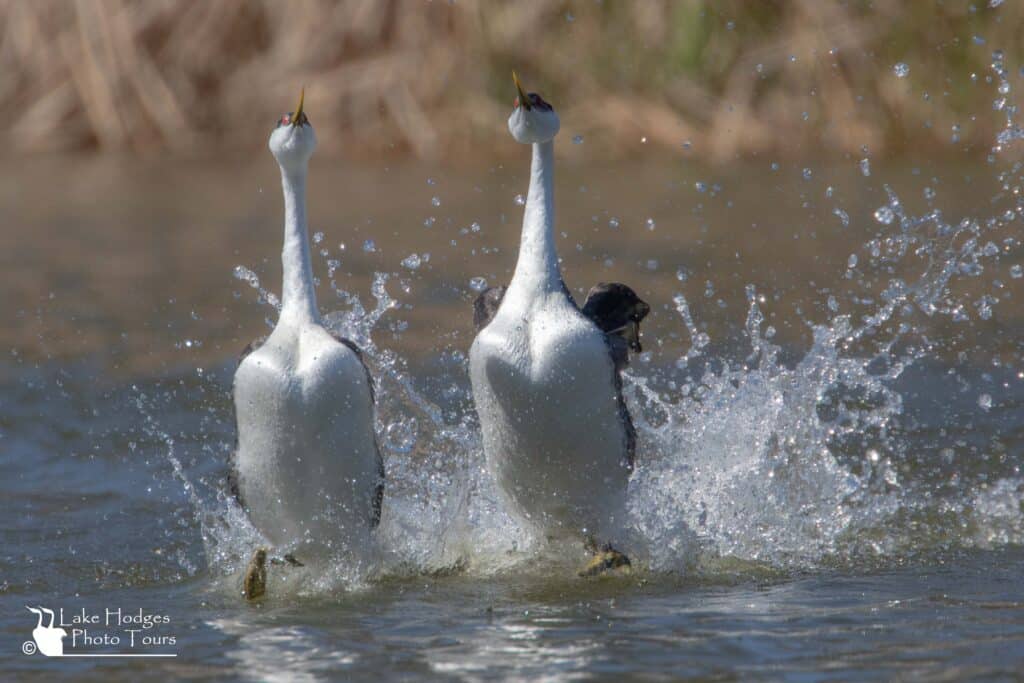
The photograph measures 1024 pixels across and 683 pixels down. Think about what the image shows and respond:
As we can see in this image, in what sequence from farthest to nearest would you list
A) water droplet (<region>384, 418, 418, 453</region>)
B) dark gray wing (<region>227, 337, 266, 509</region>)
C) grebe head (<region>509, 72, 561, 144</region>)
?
water droplet (<region>384, 418, 418, 453</region>) → grebe head (<region>509, 72, 561, 144</region>) → dark gray wing (<region>227, 337, 266, 509</region>)

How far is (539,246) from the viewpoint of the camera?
6242 mm

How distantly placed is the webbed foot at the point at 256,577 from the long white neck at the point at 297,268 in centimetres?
86

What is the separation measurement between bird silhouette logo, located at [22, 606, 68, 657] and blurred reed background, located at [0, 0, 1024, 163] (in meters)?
10.5

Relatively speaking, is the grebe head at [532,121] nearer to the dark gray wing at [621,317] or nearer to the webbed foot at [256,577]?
the dark gray wing at [621,317]

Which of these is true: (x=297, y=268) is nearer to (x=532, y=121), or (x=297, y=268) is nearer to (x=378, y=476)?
(x=378, y=476)

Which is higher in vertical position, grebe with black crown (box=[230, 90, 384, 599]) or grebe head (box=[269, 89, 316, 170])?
grebe head (box=[269, 89, 316, 170])

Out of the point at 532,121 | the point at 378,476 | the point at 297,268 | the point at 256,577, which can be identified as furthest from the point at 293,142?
the point at 256,577

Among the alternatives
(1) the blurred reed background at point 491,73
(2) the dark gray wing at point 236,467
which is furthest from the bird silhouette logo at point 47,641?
(1) the blurred reed background at point 491,73

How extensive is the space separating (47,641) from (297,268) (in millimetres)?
1539

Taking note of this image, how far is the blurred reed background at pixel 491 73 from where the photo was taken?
1538cm

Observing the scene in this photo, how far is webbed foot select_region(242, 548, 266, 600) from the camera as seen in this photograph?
20.2 feet

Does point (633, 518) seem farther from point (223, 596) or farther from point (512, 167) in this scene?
point (512, 167)

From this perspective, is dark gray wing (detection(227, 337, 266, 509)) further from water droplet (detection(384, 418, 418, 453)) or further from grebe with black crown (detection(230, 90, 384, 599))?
water droplet (detection(384, 418, 418, 453))

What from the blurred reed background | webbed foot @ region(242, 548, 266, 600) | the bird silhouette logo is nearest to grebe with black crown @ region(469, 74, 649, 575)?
webbed foot @ region(242, 548, 266, 600)
